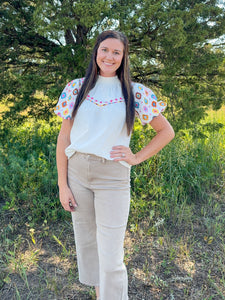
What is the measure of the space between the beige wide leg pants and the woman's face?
20.8 inches

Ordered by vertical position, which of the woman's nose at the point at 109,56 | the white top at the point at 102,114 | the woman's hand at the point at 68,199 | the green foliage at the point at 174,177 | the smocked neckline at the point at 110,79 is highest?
the woman's nose at the point at 109,56

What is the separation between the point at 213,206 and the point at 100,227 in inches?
83.6

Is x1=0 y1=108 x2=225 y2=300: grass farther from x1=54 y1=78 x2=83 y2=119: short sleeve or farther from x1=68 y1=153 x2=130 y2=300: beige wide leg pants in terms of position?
x1=54 y1=78 x2=83 y2=119: short sleeve

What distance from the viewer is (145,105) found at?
5.66ft

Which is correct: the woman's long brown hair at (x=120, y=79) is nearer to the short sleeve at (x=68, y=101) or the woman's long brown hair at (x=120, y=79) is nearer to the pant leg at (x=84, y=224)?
the short sleeve at (x=68, y=101)

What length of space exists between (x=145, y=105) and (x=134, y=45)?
2265 mm

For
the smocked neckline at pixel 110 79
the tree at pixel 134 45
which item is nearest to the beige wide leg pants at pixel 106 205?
the smocked neckline at pixel 110 79

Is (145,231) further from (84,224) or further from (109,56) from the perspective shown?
(109,56)

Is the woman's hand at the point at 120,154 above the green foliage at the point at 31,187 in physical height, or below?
above

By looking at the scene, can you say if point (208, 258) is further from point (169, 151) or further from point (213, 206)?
point (169, 151)

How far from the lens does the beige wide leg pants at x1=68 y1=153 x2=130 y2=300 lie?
1.66 metres

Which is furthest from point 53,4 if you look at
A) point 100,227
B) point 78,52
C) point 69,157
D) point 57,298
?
point 57,298

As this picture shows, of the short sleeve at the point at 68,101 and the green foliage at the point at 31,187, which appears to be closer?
the short sleeve at the point at 68,101

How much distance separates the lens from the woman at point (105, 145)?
1645 millimetres
